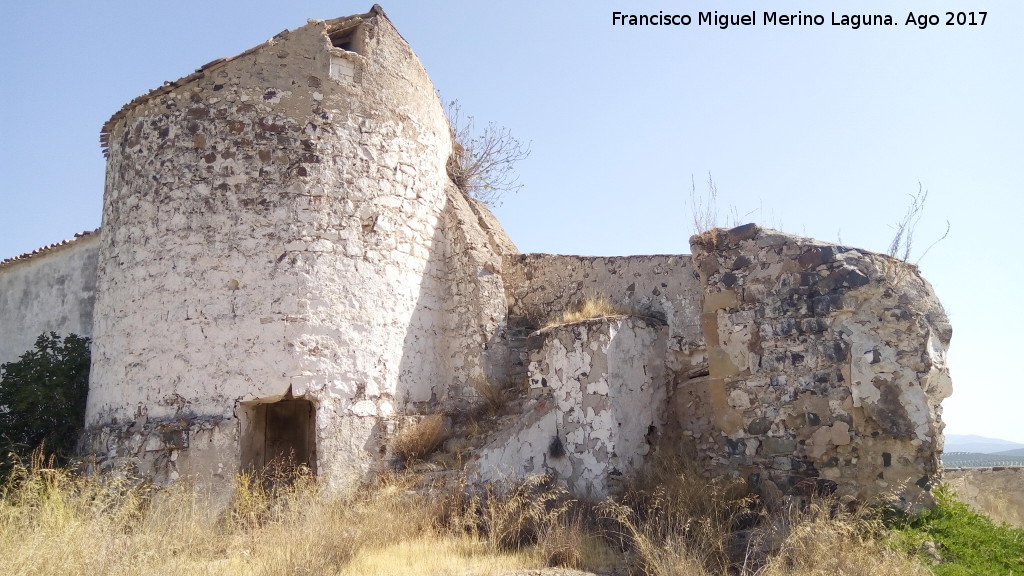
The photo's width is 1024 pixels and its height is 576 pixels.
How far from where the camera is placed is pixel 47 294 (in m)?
12.0

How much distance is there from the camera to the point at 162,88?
919 centimetres

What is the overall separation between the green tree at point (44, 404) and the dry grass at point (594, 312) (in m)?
5.85

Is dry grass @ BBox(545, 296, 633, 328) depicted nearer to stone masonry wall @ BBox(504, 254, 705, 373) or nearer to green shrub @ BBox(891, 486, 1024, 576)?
stone masonry wall @ BBox(504, 254, 705, 373)

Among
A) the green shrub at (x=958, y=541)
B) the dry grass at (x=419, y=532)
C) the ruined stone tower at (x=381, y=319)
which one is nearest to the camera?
the dry grass at (x=419, y=532)

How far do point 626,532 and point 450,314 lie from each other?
387cm

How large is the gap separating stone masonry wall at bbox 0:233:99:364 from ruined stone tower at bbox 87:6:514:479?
2477mm

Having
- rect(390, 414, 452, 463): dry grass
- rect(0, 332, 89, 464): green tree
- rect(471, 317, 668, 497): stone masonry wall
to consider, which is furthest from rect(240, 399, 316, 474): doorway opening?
rect(471, 317, 668, 497): stone masonry wall

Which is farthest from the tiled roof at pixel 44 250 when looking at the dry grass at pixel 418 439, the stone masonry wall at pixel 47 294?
the dry grass at pixel 418 439

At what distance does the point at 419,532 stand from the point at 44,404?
520cm

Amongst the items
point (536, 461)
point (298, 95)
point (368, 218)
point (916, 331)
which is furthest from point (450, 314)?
point (916, 331)

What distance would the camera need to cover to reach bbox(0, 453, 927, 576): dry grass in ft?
18.2

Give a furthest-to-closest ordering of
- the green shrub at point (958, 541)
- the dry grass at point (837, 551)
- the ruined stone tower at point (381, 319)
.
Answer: the ruined stone tower at point (381, 319)
the green shrub at point (958, 541)
the dry grass at point (837, 551)

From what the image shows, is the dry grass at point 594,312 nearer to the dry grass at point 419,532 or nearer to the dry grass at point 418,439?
the dry grass at point 418,439

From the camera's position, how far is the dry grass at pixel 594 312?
29.9 feet
